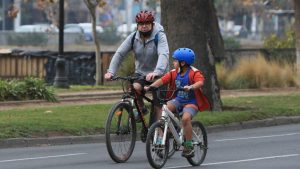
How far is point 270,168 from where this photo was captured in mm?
11984

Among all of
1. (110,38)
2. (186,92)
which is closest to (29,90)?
(186,92)

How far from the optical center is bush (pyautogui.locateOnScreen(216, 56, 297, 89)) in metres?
29.1

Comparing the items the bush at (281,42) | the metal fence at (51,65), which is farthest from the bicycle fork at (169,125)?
the bush at (281,42)

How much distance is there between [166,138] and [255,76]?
1789cm

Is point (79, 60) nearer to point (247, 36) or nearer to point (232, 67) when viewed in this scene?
point (232, 67)

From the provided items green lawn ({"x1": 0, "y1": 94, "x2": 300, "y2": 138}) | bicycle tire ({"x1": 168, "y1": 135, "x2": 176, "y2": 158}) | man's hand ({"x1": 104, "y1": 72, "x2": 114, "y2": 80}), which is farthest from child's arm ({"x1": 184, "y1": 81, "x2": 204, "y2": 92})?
green lawn ({"x1": 0, "y1": 94, "x2": 300, "y2": 138})

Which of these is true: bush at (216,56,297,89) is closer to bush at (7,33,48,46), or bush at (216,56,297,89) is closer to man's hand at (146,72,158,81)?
man's hand at (146,72,158,81)

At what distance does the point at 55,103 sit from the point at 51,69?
10.0m

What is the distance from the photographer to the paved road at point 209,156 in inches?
484

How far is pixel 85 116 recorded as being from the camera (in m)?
18.4

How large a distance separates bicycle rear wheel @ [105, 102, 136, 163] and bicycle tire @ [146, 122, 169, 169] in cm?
70

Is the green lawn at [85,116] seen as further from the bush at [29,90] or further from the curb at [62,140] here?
the bush at [29,90]

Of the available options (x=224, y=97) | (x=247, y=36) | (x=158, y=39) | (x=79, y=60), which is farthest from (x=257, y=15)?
(x=158, y=39)

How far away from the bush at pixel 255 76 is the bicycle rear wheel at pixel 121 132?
55.1 ft
